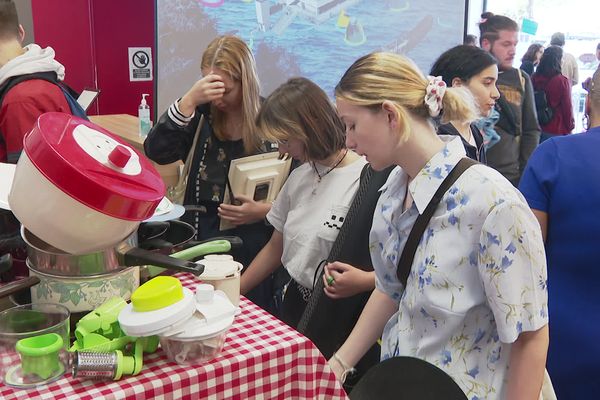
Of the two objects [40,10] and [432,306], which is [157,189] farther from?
[40,10]

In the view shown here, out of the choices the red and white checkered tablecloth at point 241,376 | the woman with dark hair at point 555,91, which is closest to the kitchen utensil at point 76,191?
the red and white checkered tablecloth at point 241,376

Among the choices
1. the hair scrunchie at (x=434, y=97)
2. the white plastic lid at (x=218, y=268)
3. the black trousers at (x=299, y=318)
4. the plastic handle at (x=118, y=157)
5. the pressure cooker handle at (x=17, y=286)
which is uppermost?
the hair scrunchie at (x=434, y=97)

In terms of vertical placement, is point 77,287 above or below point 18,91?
below

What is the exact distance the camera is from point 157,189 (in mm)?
925

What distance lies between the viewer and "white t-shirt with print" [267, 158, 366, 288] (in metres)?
1.62

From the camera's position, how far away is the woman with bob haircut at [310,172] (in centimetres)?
163

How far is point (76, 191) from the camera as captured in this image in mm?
824

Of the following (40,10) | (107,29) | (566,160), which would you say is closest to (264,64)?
(107,29)

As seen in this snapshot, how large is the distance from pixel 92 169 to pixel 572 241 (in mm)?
1199

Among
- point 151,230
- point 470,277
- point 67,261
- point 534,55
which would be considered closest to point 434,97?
point 470,277

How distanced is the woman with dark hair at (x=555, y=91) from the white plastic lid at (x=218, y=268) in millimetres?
4209

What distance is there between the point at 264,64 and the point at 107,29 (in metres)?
0.96

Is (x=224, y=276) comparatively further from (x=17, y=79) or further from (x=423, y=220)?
(x=17, y=79)

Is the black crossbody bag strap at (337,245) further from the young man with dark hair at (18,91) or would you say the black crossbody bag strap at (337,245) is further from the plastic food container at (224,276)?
the young man with dark hair at (18,91)
